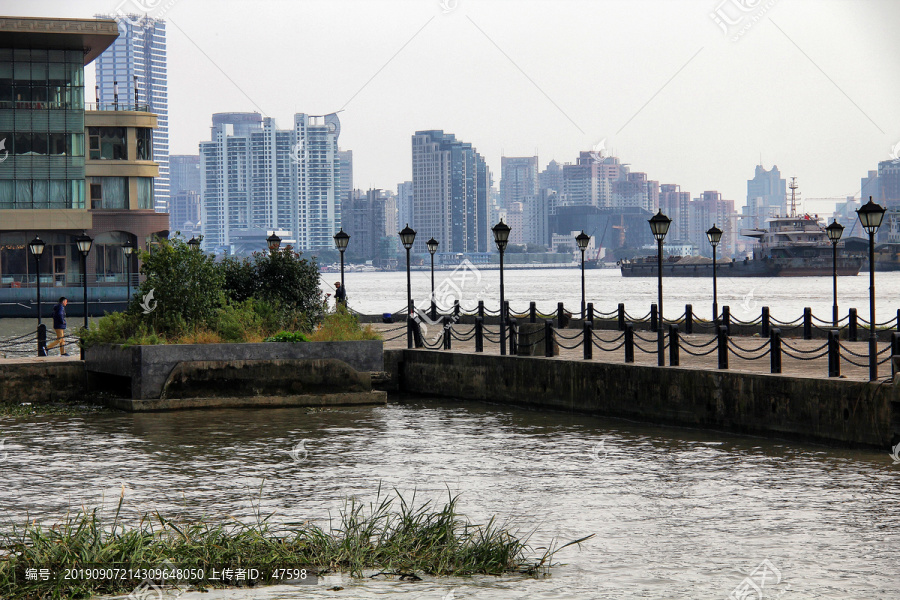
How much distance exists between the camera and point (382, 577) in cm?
970

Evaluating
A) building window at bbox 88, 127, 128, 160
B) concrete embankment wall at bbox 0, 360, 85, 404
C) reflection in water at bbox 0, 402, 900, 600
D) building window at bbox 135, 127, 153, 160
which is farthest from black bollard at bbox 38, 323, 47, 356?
building window at bbox 135, 127, 153, 160

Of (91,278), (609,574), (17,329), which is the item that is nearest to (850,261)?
(91,278)

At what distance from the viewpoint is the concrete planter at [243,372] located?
24.6 m

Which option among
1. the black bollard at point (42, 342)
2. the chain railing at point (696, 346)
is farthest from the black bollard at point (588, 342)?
the black bollard at point (42, 342)

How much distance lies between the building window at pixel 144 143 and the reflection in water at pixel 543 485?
216 ft

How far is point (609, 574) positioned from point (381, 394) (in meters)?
16.2

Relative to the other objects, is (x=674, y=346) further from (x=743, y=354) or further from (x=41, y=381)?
(x=41, y=381)

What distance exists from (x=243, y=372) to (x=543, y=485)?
11.3 metres

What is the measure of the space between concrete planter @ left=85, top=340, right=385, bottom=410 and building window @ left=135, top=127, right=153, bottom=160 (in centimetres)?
6301

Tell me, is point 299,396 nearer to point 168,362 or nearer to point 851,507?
point 168,362

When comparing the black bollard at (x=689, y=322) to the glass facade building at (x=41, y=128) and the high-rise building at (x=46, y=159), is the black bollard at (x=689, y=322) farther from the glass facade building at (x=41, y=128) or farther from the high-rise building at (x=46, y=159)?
the glass facade building at (x=41, y=128)

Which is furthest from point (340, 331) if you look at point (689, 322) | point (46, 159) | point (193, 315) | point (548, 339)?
point (46, 159)

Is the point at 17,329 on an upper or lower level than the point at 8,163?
lower

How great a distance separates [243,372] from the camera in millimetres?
25203
